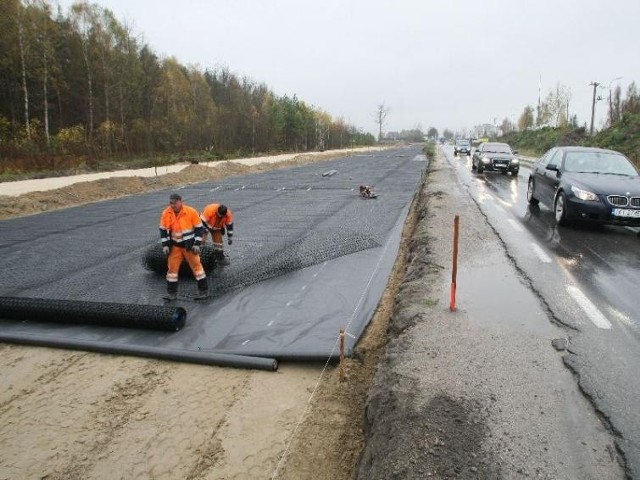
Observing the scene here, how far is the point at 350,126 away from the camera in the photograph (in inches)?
4173

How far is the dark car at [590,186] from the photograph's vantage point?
8.25 metres

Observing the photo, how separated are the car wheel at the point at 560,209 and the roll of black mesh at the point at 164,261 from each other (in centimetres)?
729

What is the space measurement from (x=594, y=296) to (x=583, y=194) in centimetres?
404

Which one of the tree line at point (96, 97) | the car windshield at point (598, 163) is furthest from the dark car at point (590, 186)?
the tree line at point (96, 97)

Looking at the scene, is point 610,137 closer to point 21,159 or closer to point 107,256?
point 107,256

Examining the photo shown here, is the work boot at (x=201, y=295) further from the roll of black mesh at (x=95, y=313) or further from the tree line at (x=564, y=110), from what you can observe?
the tree line at (x=564, y=110)

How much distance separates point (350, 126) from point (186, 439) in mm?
106991

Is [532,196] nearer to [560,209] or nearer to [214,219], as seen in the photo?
[560,209]

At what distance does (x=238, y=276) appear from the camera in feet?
23.0

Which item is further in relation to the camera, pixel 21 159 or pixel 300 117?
pixel 300 117

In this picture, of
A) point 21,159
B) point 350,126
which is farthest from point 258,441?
point 350,126

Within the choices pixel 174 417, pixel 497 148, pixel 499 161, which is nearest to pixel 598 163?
pixel 174 417

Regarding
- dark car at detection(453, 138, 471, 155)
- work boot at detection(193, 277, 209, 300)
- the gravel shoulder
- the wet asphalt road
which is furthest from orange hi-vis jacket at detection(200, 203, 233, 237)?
dark car at detection(453, 138, 471, 155)

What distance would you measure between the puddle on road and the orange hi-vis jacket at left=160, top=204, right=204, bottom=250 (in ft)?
12.6
